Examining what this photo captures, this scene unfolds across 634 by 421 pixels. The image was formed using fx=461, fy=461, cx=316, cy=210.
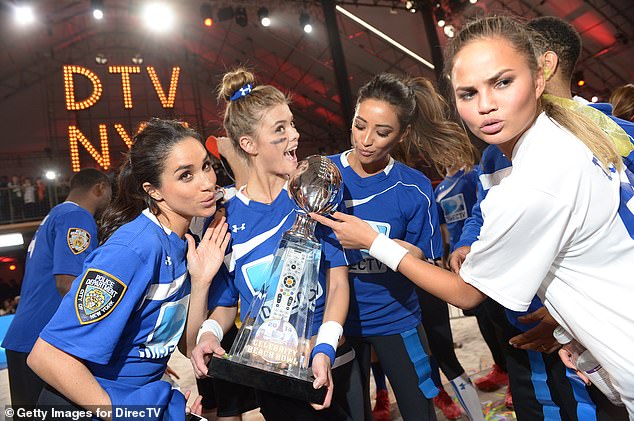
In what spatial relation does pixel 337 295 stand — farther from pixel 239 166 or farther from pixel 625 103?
pixel 625 103

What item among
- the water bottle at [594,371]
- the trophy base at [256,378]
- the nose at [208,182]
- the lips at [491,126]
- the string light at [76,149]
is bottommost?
the water bottle at [594,371]

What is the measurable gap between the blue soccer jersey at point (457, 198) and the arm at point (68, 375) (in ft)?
8.50

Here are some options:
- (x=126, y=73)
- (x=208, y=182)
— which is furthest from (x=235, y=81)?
(x=126, y=73)

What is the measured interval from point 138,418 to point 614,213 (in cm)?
136

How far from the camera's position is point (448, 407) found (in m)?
Result: 2.77

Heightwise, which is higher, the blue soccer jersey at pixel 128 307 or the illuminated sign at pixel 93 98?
the illuminated sign at pixel 93 98

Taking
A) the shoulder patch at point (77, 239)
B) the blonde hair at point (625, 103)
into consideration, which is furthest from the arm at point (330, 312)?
the blonde hair at point (625, 103)

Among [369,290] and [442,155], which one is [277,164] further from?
[442,155]

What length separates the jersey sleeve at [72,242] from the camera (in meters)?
2.55

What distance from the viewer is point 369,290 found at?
79.7 inches

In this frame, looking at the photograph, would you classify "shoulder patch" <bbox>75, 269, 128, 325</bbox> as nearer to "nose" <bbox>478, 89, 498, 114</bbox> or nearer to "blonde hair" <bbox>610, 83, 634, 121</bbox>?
"nose" <bbox>478, 89, 498, 114</bbox>

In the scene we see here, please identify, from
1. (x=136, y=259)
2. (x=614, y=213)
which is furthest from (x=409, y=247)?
(x=136, y=259)

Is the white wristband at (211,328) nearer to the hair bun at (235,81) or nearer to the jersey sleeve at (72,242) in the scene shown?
the hair bun at (235,81)

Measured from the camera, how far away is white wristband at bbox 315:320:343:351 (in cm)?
137
